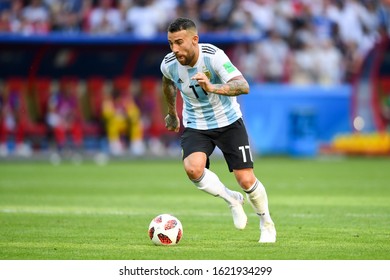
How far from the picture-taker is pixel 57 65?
101ft

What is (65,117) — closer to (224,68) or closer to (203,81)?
(224,68)

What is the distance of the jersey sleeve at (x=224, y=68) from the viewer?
10.6m

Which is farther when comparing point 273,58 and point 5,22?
point 273,58

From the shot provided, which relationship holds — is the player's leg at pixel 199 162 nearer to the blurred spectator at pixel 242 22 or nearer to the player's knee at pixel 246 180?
the player's knee at pixel 246 180

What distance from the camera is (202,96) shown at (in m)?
11.1

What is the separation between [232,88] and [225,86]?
79 millimetres

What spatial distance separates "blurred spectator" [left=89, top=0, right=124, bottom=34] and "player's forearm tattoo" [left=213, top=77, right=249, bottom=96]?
65.0ft

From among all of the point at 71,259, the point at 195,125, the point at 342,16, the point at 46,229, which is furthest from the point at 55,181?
the point at 342,16

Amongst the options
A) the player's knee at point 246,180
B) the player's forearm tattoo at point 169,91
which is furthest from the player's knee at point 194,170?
the player's forearm tattoo at point 169,91

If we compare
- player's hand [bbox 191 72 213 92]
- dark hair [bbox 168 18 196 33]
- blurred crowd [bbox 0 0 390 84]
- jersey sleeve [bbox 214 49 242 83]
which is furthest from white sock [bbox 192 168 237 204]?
blurred crowd [bbox 0 0 390 84]

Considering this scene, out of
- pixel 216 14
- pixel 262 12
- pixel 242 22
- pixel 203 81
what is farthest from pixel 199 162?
pixel 262 12

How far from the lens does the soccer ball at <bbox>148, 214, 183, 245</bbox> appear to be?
10.6 meters

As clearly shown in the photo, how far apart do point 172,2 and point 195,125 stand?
20529 millimetres

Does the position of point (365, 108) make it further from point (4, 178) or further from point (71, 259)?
point (71, 259)
